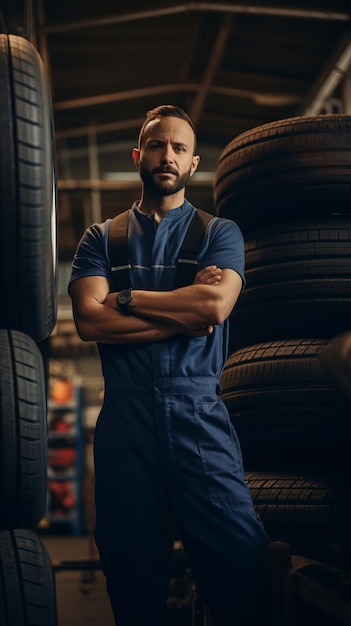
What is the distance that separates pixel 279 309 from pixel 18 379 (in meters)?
1.00

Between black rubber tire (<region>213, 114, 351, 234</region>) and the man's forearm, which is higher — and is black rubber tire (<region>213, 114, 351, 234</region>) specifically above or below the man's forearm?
above

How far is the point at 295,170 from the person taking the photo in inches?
103

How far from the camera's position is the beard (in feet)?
7.28

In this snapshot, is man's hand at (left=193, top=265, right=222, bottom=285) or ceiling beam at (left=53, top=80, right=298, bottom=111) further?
ceiling beam at (left=53, top=80, right=298, bottom=111)

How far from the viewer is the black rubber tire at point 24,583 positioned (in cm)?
184

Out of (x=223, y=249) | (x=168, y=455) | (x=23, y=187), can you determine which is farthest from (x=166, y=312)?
(x=23, y=187)

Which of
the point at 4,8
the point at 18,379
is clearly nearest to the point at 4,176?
the point at 18,379

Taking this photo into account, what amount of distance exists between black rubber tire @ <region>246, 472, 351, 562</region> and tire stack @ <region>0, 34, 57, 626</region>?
74cm

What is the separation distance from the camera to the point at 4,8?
6.19 meters

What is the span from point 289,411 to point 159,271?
0.62m

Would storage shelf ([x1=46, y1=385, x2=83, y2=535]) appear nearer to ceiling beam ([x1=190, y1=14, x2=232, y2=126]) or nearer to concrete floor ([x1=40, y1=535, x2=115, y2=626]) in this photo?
concrete floor ([x1=40, y1=535, x2=115, y2=626])

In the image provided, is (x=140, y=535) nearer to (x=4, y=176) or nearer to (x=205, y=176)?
(x=4, y=176)

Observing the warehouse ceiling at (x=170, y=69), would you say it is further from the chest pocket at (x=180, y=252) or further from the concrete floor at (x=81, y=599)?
the chest pocket at (x=180, y=252)

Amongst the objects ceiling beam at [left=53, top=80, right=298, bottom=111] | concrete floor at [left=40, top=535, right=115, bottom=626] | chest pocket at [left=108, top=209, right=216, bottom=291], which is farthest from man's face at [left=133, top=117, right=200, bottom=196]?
ceiling beam at [left=53, top=80, right=298, bottom=111]
